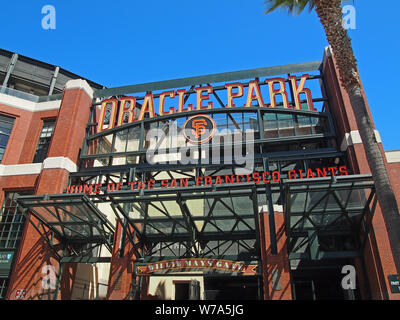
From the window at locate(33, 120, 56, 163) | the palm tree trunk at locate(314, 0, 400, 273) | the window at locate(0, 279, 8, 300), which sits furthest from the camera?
the window at locate(33, 120, 56, 163)

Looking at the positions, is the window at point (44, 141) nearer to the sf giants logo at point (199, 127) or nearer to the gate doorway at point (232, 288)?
the sf giants logo at point (199, 127)

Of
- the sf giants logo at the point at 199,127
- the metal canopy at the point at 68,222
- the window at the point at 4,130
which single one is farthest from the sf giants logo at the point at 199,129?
the window at the point at 4,130

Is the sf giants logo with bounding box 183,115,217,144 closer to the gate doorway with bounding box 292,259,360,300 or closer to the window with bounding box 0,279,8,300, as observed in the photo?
the gate doorway with bounding box 292,259,360,300

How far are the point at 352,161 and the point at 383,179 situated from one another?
8.47m

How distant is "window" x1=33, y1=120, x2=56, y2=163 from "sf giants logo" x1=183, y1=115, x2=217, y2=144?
1057 centimetres

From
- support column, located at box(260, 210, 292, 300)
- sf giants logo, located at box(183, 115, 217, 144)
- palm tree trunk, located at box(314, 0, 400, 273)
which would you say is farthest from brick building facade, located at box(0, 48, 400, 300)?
palm tree trunk, located at box(314, 0, 400, 273)

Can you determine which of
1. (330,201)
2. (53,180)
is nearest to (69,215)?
(53,180)

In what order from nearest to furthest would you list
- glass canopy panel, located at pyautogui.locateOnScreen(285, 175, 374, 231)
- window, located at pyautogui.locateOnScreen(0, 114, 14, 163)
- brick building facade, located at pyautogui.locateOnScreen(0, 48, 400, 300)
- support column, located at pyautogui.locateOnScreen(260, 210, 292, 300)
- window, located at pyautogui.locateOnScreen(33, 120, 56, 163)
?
glass canopy panel, located at pyautogui.locateOnScreen(285, 175, 374, 231)
brick building facade, located at pyautogui.locateOnScreen(0, 48, 400, 300)
support column, located at pyautogui.locateOnScreen(260, 210, 292, 300)
window, located at pyautogui.locateOnScreen(0, 114, 14, 163)
window, located at pyautogui.locateOnScreen(33, 120, 56, 163)

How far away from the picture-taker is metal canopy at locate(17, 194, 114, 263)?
58.4ft

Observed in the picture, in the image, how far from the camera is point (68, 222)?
19859mm

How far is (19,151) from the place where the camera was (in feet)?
80.1

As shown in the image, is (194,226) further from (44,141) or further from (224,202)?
(44,141)
